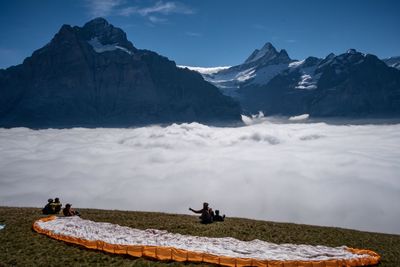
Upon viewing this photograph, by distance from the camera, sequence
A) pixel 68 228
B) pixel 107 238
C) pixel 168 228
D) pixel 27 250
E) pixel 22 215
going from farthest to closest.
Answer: pixel 22 215, pixel 168 228, pixel 68 228, pixel 107 238, pixel 27 250

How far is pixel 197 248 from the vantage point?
115 ft

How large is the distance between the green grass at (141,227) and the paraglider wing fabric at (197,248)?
2.80 ft

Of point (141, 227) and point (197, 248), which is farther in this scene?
point (141, 227)

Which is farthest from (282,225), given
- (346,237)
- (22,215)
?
(22,215)

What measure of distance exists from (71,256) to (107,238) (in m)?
4.82

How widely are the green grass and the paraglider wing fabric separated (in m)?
0.85

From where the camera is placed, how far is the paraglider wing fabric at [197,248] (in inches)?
1272

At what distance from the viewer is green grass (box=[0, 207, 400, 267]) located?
32.3m

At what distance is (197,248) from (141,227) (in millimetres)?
12100

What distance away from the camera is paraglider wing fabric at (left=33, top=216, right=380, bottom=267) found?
106 ft

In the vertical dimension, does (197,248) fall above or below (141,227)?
below

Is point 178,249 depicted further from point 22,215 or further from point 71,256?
point 22,215

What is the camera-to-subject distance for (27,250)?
3444cm

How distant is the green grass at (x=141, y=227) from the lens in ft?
106
